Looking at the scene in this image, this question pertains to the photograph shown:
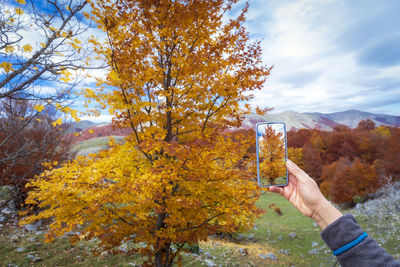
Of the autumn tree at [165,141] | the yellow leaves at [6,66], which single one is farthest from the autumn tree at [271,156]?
the yellow leaves at [6,66]

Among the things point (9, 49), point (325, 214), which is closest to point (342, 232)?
point (325, 214)

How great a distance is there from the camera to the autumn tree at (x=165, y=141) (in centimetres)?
440

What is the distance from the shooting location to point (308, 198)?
1.99m

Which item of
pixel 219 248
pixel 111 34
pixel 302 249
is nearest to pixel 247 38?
pixel 111 34

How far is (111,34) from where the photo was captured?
4.58 metres

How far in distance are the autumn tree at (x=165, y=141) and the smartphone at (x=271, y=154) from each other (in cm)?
192

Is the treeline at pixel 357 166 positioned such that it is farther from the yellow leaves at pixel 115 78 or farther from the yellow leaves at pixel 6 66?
the yellow leaves at pixel 6 66

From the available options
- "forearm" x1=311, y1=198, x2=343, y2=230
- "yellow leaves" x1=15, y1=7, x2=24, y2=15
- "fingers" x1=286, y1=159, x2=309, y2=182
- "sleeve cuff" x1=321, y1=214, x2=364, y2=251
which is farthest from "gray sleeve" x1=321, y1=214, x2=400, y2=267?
"yellow leaves" x1=15, y1=7, x2=24, y2=15

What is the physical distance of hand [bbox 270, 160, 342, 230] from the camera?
1.72 m

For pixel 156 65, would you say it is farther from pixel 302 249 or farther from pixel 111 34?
pixel 302 249

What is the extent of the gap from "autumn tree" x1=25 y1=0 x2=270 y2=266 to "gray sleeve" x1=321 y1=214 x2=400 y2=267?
299 centimetres

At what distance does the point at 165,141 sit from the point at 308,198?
11.9ft

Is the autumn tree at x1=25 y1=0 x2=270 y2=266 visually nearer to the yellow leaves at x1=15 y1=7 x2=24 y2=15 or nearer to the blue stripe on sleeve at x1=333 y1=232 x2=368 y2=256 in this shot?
the yellow leaves at x1=15 y1=7 x2=24 y2=15

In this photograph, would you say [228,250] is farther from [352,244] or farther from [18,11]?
[18,11]
